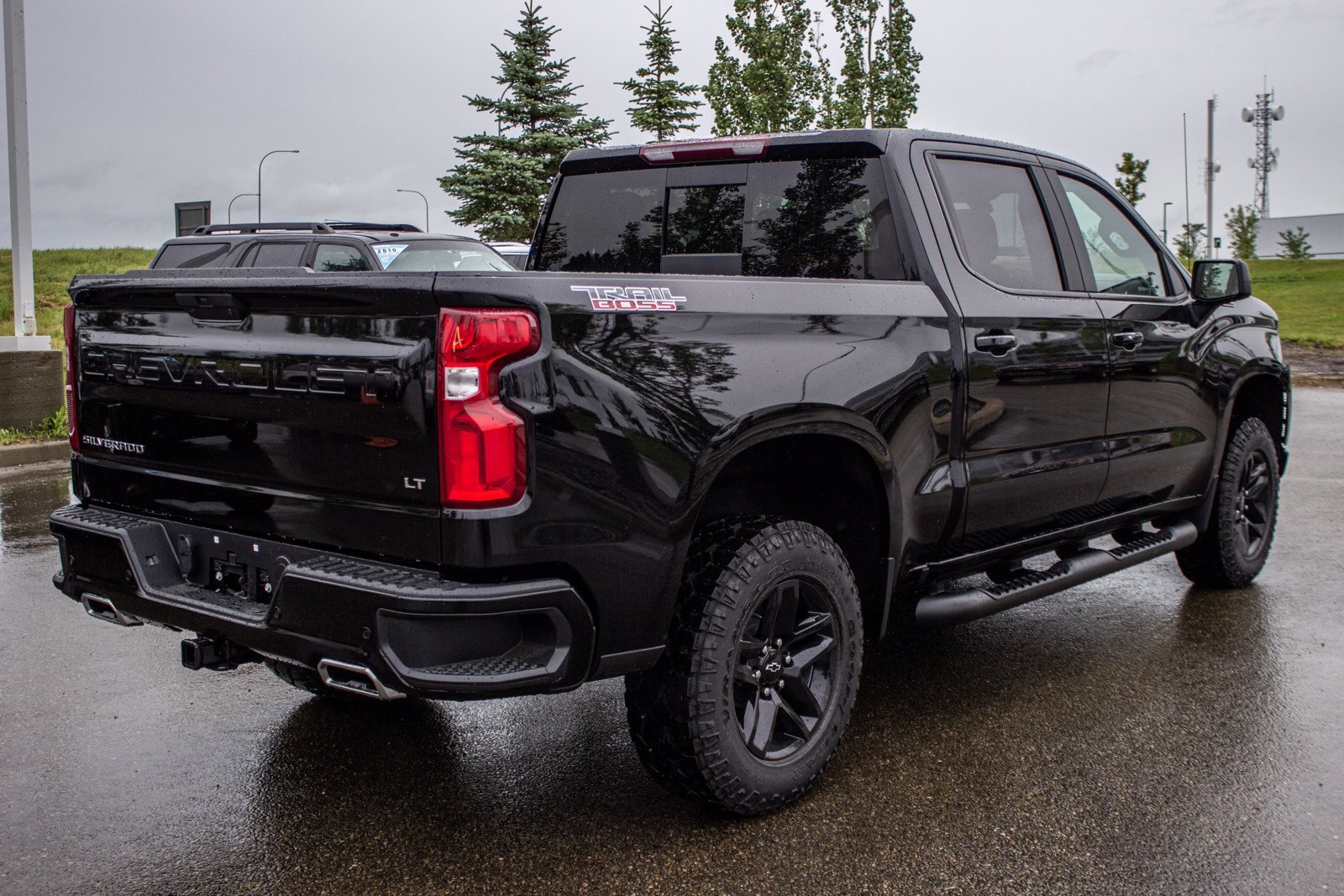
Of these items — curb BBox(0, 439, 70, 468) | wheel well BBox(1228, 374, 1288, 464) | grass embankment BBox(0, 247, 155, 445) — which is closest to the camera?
wheel well BBox(1228, 374, 1288, 464)

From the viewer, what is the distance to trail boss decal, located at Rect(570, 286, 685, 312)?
114 inches

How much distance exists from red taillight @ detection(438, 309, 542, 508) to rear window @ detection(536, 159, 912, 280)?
1436mm

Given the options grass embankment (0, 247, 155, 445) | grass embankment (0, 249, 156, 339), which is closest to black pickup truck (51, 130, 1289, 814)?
grass embankment (0, 247, 155, 445)

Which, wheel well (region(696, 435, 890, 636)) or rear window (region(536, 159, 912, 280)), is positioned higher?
rear window (region(536, 159, 912, 280))

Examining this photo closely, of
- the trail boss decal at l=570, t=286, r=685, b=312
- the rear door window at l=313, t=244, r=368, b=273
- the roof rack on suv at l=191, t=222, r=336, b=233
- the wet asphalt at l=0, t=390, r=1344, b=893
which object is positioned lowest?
the wet asphalt at l=0, t=390, r=1344, b=893

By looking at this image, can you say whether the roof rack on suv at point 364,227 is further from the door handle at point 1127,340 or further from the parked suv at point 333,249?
the door handle at point 1127,340

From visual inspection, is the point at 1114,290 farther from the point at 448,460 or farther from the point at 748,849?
the point at 448,460

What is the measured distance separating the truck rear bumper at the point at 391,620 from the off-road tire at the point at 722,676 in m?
0.35

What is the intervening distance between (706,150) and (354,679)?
2314 millimetres

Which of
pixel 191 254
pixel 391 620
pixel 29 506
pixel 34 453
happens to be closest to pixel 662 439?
pixel 391 620

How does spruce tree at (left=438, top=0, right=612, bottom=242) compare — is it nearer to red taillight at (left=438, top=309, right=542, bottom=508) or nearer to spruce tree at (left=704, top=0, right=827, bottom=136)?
spruce tree at (left=704, top=0, right=827, bottom=136)

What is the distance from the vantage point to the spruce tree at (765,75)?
94.7 ft

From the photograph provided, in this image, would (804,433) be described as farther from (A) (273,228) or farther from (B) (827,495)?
(A) (273,228)

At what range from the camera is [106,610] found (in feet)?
11.3
